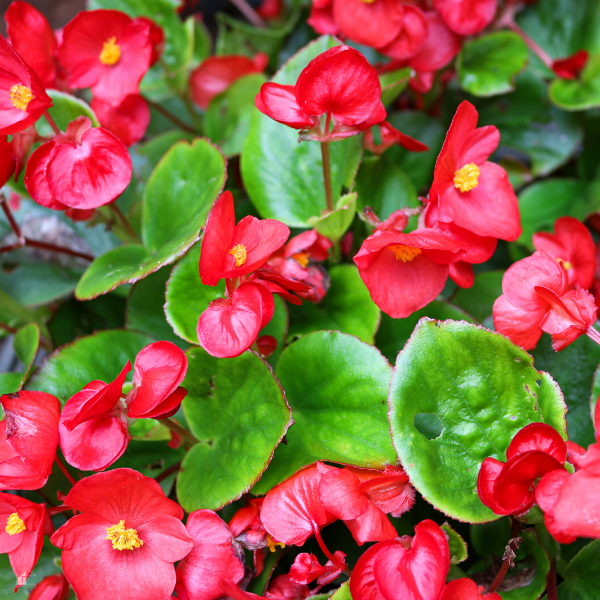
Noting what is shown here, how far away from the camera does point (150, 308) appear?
78cm

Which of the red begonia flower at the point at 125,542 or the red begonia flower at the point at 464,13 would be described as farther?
the red begonia flower at the point at 464,13

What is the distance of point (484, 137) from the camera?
629 millimetres

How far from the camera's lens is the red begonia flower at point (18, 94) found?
0.57m

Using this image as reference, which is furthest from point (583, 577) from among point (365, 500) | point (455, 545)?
point (365, 500)

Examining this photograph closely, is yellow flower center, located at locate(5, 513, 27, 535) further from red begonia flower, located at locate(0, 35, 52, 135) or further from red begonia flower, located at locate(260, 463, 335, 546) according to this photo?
red begonia flower, located at locate(0, 35, 52, 135)

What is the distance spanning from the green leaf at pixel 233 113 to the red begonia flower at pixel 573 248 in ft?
1.54

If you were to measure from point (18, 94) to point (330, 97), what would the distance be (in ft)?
1.07

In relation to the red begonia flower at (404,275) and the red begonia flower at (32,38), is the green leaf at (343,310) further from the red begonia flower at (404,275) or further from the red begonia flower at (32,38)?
the red begonia flower at (32,38)

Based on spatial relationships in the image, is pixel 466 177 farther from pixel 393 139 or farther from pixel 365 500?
pixel 365 500

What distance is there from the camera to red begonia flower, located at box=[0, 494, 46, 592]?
0.50 meters

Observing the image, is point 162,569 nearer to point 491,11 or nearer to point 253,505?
point 253,505

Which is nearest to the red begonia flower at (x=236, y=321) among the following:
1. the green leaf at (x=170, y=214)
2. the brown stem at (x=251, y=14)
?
the green leaf at (x=170, y=214)

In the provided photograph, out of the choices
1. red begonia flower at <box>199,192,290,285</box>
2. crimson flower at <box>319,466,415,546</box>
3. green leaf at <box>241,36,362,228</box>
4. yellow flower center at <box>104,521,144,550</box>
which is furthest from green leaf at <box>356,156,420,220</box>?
yellow flower center at <box>104,521,144,550</box>

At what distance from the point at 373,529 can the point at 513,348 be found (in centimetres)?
21
